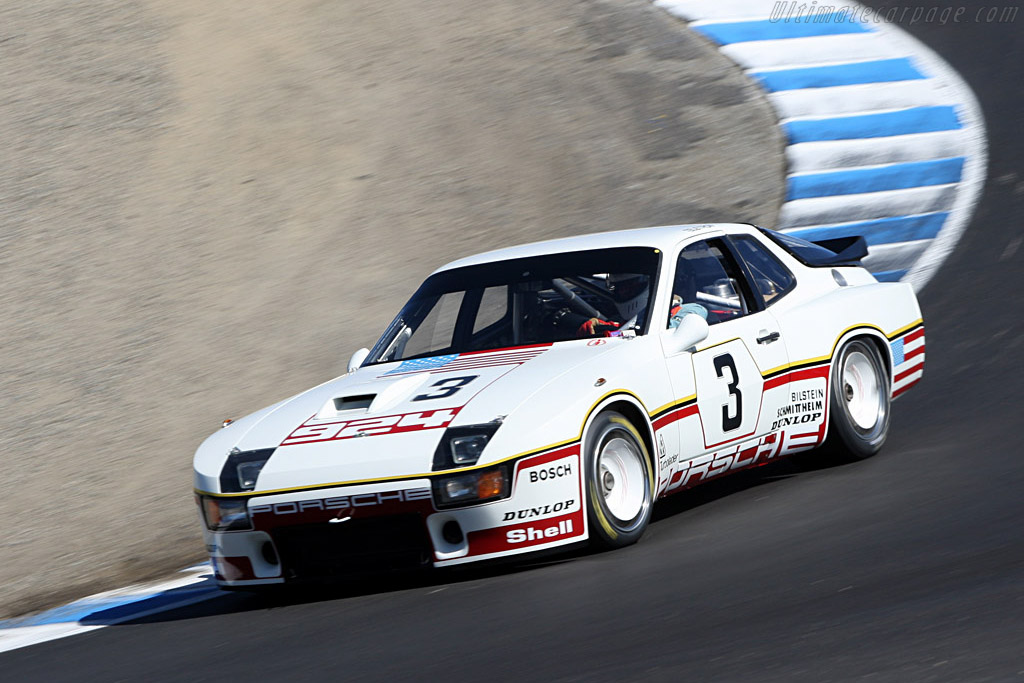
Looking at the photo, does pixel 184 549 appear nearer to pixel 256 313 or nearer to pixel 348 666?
pixel 348 666

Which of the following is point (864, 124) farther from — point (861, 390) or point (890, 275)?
point (861, 390)

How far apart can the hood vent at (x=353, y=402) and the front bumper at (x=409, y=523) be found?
2.08 ft

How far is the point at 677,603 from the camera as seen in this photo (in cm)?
483

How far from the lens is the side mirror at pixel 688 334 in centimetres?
623

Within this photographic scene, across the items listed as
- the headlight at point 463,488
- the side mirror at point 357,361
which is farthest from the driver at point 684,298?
the side mirror at point 357,361

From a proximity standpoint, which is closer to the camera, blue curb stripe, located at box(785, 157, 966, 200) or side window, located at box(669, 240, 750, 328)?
side window, located at box(669, 240, 750, 328)

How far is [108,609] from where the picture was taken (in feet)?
20.5

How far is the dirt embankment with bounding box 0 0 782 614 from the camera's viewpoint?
345 inches

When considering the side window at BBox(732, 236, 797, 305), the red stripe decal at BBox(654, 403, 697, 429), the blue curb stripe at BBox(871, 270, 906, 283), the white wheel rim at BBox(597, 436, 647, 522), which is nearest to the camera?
the white wheel rim at BBox(597, 436, 647, 522)

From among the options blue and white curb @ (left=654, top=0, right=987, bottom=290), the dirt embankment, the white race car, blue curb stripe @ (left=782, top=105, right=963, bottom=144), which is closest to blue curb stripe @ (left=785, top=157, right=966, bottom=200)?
blue and white curb @ (left=654, top=0, right=987, bottom=290)

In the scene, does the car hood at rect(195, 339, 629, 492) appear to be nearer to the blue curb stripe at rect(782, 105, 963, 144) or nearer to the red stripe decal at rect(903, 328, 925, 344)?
the red stripe decal at rect(903, 328, 925, 344)

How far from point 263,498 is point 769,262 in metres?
3.06

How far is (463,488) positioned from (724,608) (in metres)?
1.17

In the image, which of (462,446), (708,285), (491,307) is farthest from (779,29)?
(462,446)
